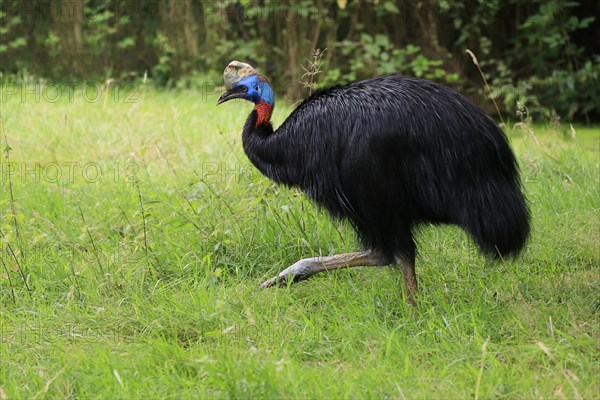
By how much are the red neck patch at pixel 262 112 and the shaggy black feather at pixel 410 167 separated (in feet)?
0.89

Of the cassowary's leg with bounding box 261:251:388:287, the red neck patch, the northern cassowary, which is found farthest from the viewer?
the red neck patch

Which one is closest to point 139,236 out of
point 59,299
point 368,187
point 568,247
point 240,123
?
point 59,299

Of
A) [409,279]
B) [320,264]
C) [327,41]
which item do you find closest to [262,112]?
[320,264]

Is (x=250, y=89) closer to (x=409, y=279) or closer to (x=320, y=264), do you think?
(x=320, y=264)

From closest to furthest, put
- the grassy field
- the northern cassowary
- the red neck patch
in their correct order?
the grassy field
the northern cassowary
the red neck patch

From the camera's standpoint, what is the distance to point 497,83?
→ 7.85 meters

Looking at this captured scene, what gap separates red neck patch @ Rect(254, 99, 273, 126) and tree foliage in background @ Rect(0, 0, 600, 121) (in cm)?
392

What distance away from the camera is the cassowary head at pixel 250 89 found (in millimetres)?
3973

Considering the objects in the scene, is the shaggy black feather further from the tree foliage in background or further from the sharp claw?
the tree foliage in background

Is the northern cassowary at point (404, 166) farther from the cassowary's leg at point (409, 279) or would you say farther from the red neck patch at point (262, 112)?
the red neck patch at point (262, 112)

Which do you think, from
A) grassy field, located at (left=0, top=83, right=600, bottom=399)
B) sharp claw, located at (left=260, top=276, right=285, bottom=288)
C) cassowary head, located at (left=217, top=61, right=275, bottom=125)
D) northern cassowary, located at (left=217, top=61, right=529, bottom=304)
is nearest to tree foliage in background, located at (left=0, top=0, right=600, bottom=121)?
grassy field, located at (left=0, top=83, right=600, bottom=399)

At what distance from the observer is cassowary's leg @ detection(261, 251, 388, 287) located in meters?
3.85

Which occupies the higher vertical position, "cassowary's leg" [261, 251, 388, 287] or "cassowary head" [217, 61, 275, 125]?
"cassowary head" [217, 61, 275, 125]

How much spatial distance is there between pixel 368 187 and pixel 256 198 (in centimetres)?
93
